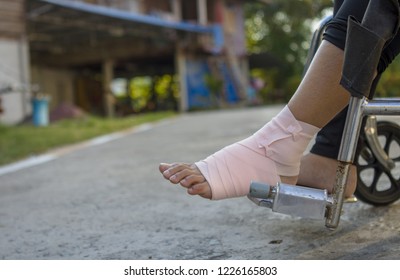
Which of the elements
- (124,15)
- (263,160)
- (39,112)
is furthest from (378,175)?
(124,15)

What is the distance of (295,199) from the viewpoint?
126cm

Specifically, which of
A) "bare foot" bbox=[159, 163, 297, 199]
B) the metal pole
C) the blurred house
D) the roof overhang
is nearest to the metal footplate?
the metal pole

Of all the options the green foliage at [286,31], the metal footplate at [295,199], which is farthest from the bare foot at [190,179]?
the green foliage at [286,31]

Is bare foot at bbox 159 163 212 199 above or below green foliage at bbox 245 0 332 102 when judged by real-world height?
below

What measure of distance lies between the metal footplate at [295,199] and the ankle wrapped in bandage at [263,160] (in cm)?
11

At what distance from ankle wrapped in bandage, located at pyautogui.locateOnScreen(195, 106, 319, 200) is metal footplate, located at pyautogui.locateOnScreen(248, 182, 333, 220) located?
0.36 feet

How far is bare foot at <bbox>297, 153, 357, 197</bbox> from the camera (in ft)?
5.23

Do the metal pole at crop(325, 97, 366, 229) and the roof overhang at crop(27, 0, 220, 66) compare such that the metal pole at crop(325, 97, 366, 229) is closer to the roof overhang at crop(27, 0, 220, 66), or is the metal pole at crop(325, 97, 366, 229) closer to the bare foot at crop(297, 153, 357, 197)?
the bare foot at crop(297, 153, 357, 197)

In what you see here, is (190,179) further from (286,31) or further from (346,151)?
(286,31)

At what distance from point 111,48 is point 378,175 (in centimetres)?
1510

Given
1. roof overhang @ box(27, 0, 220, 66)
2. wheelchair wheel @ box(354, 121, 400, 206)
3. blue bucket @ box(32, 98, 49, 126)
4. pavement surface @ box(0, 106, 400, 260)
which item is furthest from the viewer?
roof overhang @ box(27, 0, 220, 66)

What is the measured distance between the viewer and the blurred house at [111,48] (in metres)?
11.1

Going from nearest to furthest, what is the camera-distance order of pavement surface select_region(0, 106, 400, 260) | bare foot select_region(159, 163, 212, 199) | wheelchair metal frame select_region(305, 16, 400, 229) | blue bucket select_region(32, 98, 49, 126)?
wheelchair metal frame select_region(305, 16, 400, 229) → bare foot select_region(159, 163, 212, 199) → pavement surface select_region(0, 106, 400, 260) → blue bucket select_region(32, 98, 49, 126)

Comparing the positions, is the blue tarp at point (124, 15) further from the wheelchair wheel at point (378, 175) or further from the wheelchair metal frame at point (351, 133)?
the wheelchair metal frame at point (351, 133)
